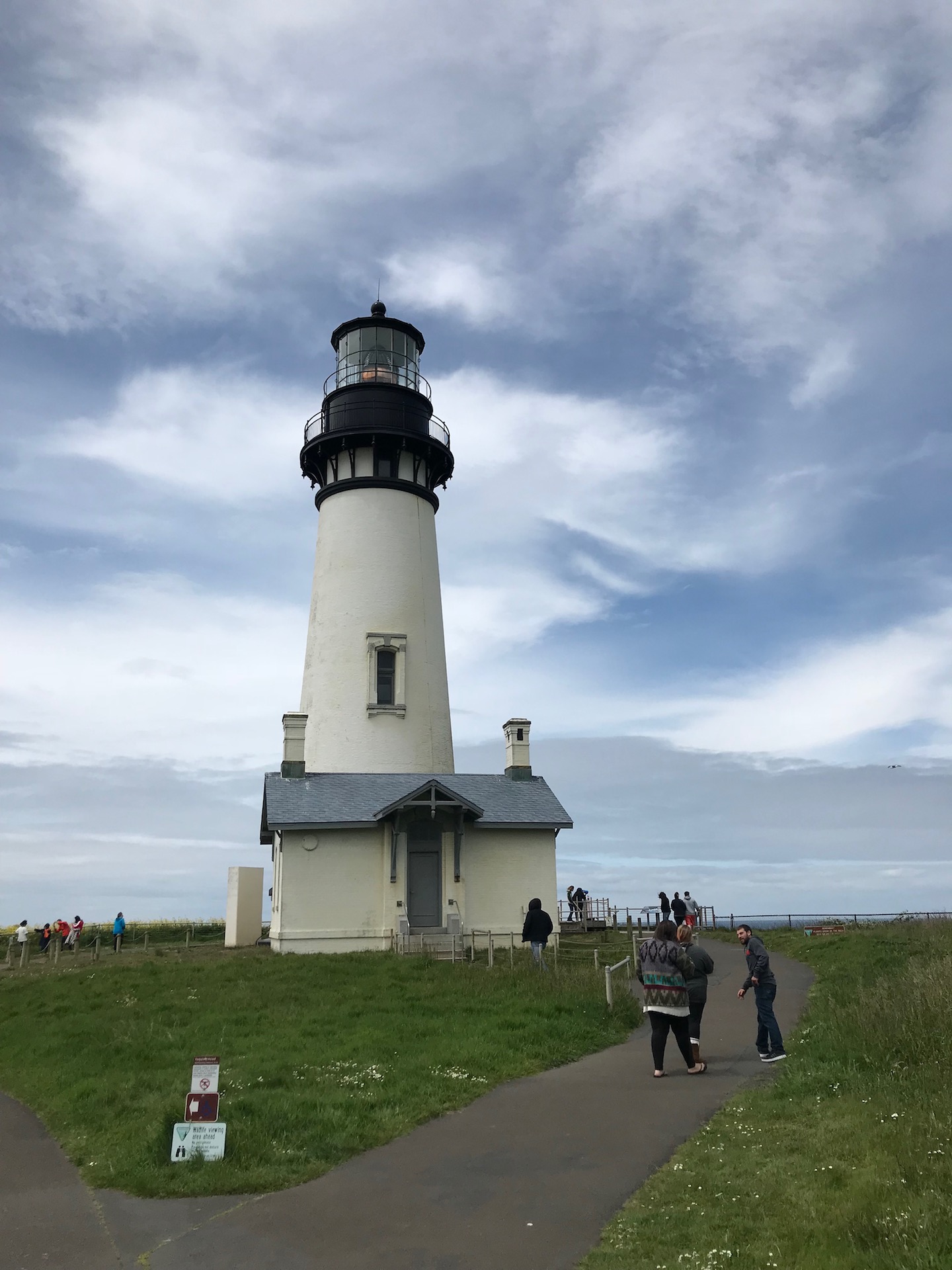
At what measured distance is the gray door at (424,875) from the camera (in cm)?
2534

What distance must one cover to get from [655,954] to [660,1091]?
143 centimetres

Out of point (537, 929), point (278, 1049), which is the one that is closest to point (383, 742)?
point (537, 929)

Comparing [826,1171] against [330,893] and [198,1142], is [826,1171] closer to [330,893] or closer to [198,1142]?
[198,1142]

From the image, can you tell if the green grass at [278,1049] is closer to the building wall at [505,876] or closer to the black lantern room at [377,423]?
the building wall at [505,876]

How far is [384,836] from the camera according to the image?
83.1ft

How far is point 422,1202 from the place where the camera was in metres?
7.29

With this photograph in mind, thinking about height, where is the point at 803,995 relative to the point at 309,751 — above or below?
below

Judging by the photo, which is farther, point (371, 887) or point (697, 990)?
point (371, 887)

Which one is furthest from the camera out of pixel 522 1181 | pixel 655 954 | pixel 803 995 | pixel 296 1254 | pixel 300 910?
pixel 300 910

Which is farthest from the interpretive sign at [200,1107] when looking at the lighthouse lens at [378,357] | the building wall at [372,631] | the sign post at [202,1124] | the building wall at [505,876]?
the lighthouse lens at [378,357]

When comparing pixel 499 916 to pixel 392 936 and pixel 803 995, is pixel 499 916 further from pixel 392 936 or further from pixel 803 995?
pixel 803 995

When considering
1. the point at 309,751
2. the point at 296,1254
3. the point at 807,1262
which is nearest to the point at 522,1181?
the point at 296,1254

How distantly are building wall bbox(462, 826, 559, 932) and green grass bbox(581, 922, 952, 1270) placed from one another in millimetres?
14876

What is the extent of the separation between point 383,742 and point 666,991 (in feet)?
58.5
